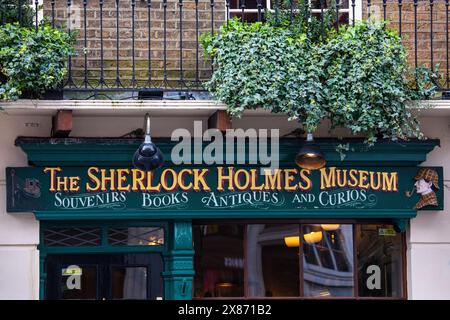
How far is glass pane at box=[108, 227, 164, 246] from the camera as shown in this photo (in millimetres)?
12289

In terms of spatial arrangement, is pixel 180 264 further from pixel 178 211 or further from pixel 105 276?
pixel 105 276

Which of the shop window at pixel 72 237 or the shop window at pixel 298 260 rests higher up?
the shop window at pixel 72 237

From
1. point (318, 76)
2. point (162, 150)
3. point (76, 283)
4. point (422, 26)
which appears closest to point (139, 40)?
point (162, 150)

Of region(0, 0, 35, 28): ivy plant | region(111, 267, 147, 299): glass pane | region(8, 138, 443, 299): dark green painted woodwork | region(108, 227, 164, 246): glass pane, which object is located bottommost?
region(111, 267, 147, 299): glass pane

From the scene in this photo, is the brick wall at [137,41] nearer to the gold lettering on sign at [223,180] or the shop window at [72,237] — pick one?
the gold lettering on sign at [223,180]

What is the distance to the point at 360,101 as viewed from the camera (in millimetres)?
11633

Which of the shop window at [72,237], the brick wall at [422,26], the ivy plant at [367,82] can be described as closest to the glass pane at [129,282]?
the shop window at [72,237]

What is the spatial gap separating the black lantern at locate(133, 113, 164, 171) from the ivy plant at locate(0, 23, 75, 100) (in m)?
1.01

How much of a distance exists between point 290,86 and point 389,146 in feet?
4.37

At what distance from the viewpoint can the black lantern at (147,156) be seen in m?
11.5

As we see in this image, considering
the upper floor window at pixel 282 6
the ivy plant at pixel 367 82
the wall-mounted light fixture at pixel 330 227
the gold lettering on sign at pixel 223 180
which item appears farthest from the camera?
the wall-mounted light fixture at pixel 330 227

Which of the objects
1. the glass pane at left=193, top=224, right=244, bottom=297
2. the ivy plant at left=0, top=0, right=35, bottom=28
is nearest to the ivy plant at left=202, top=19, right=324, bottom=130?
the glass pane at left=193, top=224, right=244, bottom=297

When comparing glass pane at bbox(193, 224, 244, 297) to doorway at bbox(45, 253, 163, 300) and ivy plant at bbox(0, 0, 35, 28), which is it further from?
ivy plant at bbox(0, 0, 35, 28)

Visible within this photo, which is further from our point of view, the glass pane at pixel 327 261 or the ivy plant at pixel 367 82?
the glass pane at pixel 327 261
